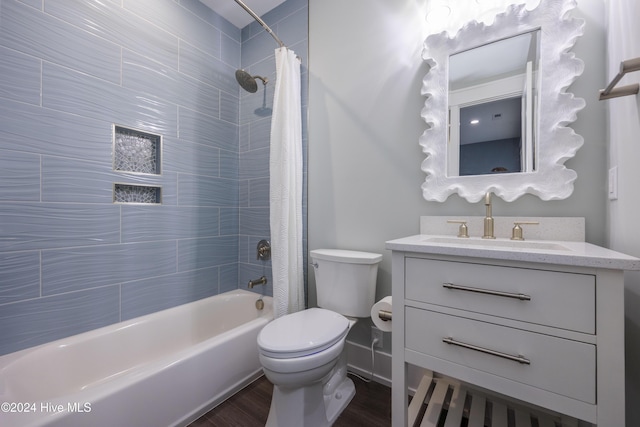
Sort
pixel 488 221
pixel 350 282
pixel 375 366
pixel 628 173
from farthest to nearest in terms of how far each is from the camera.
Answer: pixel 375 366 → pixel 350 282 → pixel 488 221 → pixel 628 173

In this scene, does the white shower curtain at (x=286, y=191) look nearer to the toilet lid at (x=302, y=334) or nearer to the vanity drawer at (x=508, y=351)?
the toilet lid at (x=302, y=334)

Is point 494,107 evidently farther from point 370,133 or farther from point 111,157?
point 111,157

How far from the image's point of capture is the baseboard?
1.44 m

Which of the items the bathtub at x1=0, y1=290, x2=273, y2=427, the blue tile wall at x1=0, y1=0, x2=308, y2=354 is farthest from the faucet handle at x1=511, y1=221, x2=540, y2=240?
the blue tile wall at x1=0, y1=0, x2=308, y2=354

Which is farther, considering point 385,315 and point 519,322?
point 385,315

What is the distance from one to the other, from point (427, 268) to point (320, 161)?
1150 mm

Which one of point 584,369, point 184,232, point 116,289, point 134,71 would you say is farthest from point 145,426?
point 134,71

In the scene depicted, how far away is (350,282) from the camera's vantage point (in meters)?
1.46

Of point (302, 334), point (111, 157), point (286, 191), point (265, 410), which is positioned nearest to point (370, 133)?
point (286, 191)

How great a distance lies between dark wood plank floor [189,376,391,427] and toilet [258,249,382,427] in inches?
2.5

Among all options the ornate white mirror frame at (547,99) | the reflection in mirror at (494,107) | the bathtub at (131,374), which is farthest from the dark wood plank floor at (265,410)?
the reflection in mirror at (494,107)

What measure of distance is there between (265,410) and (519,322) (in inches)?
49.6

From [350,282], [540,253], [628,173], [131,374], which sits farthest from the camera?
[350,282]

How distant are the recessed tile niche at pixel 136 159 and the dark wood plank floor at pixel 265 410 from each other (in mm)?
1326
